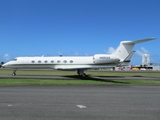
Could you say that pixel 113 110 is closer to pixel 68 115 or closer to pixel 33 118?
pixel 68 115

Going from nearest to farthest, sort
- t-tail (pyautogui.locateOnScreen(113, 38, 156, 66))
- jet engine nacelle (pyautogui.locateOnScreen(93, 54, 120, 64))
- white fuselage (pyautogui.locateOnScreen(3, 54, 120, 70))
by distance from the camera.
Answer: jet engine nacelle (pyautogui.locateOnScreen(93, 54, 120, 64)), white fuselage (pyautogui.locateOnScreen(3, 54, 120, 70)), t-tail (pyautogui.locateOnScreen(113, 38, 156, 66))

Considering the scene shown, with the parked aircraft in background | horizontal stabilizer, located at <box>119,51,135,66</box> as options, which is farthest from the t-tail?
horizontal stabilizer, located at <box>119,51,135,66</box>

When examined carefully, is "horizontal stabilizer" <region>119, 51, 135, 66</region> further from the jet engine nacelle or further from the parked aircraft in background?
the jet engine nacelle

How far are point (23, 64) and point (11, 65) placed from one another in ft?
6.20

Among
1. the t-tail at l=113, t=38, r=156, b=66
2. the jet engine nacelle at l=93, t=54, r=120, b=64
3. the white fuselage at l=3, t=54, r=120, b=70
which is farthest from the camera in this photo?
the t-tail at l=113, t=38, r=156, b=66

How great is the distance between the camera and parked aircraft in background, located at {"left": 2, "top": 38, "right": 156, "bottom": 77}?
31.8 m

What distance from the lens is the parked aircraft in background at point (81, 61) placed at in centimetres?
3181

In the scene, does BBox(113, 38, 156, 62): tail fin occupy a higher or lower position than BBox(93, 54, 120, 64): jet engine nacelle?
higher

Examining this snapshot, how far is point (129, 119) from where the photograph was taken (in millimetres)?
6754

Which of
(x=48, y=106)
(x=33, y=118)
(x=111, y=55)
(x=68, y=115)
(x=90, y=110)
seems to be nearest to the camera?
(x=33, y=118)

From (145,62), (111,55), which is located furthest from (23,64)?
(145,62)

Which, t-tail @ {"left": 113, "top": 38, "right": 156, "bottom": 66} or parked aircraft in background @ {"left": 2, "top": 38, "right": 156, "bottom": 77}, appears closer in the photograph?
parked aircraft in background @ {"left": 2, "top": 38, "right": 156, "bottom": 77}

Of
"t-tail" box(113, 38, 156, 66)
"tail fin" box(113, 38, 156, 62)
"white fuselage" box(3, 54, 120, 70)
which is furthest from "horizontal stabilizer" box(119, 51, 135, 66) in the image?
"white fuselage" box(3, 54, 120, 70)

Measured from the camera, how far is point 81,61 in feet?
108
